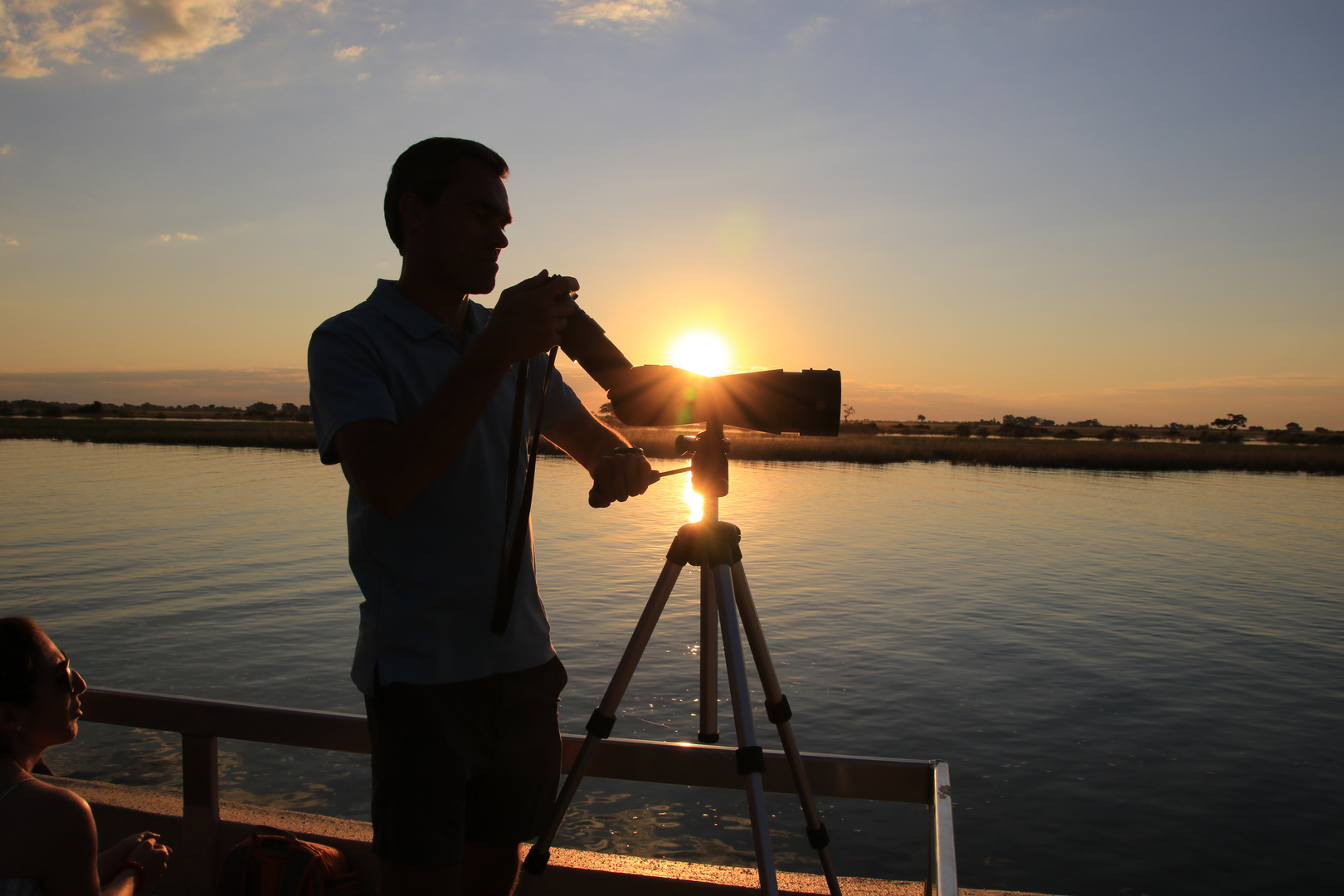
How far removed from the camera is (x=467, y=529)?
1372 millimetres

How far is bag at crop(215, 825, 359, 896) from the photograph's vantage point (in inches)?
75.0

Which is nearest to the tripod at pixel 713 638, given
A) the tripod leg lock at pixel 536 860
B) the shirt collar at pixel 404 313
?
the tripod leg lock at pixel 536 860

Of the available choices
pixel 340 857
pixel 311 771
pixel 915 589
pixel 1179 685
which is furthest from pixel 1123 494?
pixel 340 857

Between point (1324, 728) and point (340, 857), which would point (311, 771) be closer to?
point (340, 857)

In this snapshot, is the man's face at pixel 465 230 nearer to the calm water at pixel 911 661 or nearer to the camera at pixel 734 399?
the camera at pixel 734 399

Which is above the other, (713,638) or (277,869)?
(713,638)

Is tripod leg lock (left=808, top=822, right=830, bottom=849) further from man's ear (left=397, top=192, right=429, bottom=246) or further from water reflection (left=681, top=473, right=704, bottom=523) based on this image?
water reflection (left=681, top=473, right=704, bottom=523)

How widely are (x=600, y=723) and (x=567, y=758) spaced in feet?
1.57

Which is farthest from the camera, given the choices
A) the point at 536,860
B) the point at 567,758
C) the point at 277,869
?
the point at 567,758

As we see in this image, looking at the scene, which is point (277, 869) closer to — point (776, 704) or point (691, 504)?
point (776, 704)

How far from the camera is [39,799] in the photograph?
1.36 meters

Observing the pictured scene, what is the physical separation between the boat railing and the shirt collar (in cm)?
98

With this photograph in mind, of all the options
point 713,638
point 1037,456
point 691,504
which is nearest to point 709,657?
point 713,638

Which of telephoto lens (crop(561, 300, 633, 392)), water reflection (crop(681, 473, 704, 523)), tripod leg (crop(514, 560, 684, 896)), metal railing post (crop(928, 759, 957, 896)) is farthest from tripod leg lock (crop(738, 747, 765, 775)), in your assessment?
water reflection (crop(681, 473, 704, 523))
